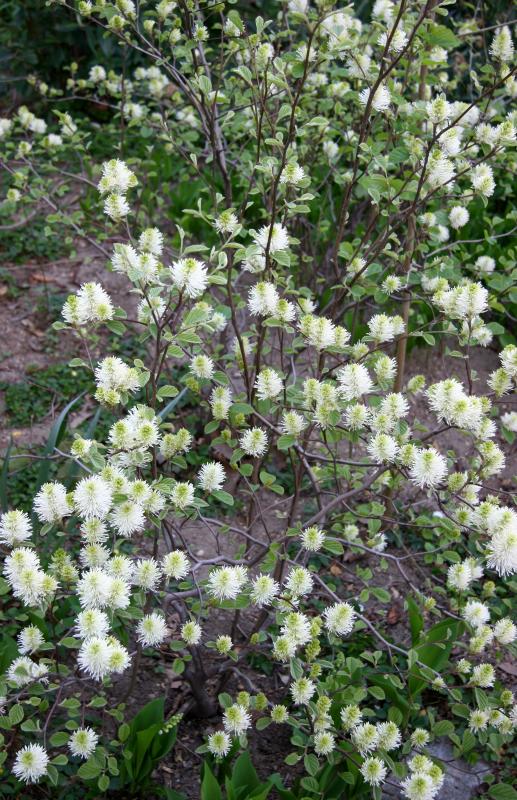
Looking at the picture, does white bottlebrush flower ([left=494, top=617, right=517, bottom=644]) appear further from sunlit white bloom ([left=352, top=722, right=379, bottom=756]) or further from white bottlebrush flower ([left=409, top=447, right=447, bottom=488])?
white bottlebrush flower ([left=409, top=447, right=447, bottom=488])

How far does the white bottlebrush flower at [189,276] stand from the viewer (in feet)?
6.03

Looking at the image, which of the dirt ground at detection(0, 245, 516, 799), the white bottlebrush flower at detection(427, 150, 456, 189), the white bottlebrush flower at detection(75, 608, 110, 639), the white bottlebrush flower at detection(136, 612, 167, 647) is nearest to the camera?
the white bottlebrush flower at detection(75, 608, 110, 639)

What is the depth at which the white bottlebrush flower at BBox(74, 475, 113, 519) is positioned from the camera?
1.77 metres

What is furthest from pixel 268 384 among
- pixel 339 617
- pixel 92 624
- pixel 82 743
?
pixel 82 743

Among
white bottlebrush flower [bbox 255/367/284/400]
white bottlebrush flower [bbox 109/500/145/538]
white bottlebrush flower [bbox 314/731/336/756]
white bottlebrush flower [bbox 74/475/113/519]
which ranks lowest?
white bottlebrush flower [bbox 314/731/336/756]

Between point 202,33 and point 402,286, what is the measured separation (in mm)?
966

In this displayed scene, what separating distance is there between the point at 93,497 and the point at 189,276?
510mm

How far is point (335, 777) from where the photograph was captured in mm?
2199

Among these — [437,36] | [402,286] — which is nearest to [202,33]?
[437,36]

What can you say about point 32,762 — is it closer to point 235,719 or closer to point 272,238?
point 235,719

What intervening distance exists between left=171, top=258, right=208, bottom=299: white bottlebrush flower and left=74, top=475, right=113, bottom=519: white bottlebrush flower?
45 centimetres

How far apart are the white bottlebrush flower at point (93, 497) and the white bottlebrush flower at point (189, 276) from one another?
453 millimetres

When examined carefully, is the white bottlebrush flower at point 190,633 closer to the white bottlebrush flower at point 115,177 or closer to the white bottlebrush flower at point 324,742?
the white bottlebrush flower at point 324,742

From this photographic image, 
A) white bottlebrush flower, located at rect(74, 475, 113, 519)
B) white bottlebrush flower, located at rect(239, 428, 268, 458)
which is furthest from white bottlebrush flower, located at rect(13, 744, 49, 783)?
white bottlebrush flower, located at rect(239, 428, 268, 458)
